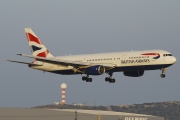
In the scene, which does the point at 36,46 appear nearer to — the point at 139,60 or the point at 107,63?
the point at 107,63

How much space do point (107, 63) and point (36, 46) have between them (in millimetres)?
30243

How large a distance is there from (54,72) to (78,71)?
27.3 ft

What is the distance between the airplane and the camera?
13888 centimetres

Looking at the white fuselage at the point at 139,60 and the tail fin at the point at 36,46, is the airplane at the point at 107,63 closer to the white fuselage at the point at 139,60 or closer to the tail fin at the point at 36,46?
the white fuselage at the point at 139,60

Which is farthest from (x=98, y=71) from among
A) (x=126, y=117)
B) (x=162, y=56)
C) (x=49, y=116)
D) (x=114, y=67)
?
(x=126, y=117)

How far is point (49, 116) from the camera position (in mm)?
160625

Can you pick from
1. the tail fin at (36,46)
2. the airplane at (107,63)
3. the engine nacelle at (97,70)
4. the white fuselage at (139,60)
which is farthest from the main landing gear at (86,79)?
the tail fin at (36,46)

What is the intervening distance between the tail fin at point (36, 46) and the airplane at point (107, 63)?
1240 millimetres

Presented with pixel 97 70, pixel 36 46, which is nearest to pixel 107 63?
pixel 97 70

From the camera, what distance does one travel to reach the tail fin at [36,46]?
166875 mm

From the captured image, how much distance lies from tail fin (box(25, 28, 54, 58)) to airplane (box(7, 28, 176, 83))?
4.07 ft

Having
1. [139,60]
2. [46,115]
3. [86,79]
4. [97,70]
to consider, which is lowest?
[46,115]

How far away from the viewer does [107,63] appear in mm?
144750

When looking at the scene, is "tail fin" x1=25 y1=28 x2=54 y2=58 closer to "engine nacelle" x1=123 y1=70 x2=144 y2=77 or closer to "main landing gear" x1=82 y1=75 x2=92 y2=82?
"main landing gear" x1=82 y1=75 x2=92 y2=82
